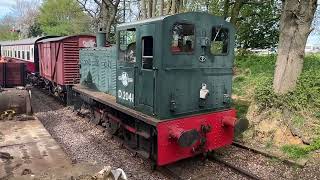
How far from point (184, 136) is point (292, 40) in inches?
182

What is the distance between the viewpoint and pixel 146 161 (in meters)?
7.39

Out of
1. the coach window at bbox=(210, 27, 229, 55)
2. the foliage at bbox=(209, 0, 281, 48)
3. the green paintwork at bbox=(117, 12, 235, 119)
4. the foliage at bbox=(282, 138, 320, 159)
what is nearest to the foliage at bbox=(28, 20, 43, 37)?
the foliage at bbox=(209, 0, 281, 48)

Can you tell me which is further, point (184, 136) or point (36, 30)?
point (36, 30)

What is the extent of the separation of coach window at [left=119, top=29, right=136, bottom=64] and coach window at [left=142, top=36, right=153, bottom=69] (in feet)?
1.57

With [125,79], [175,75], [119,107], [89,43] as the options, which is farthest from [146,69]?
[89,43]

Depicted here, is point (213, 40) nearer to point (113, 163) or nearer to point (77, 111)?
point (113, 163)

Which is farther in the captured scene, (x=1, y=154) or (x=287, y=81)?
(x=287, y=81)

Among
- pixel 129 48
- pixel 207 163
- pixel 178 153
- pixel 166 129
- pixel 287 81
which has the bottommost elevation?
pixel 207 163

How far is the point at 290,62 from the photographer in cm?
884

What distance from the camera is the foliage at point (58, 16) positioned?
41.9 meters

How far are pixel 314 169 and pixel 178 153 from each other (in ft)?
9.29

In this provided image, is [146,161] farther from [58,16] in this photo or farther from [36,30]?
[36,30]

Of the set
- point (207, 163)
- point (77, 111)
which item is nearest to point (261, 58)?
point (77, 111)

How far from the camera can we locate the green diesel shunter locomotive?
6.20 metres
